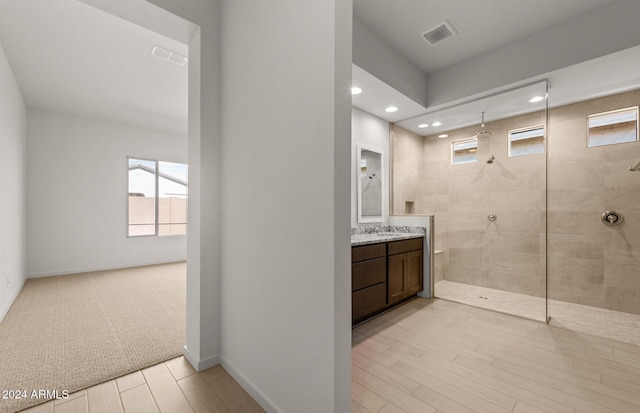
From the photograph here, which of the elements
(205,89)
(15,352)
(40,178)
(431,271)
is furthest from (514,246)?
(40,178)

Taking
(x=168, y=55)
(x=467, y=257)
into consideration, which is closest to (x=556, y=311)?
(x=467, y=257)

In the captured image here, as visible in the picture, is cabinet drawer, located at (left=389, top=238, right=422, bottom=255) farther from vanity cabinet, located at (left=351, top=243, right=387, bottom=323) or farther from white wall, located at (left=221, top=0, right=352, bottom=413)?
white wall, located at (left=221, top=0, right=352, bottom=413)

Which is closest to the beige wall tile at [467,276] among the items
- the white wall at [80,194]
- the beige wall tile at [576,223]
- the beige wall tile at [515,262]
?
the beige wall tile at [515,262]

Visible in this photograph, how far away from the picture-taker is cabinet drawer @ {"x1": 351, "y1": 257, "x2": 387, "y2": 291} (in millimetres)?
2500

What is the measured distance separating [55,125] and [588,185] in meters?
7.99

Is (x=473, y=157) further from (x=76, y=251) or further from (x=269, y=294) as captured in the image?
(x=76, y=251)

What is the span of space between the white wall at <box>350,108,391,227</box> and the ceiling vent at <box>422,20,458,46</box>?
1082 mm

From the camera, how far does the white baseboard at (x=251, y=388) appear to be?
1.44 metres

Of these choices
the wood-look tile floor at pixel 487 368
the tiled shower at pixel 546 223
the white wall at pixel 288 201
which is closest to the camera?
the white wall at pixel 288 201

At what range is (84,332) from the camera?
95.4 inches

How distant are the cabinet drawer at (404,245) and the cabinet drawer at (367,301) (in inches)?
16.1

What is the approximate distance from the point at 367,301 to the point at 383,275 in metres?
0.36

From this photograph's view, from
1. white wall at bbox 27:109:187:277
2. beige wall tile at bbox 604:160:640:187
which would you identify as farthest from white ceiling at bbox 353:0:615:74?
white wall at bbox 27:109:187:277

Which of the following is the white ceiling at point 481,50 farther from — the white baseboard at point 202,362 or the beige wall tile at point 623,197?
the white baseboard at point 202,362
